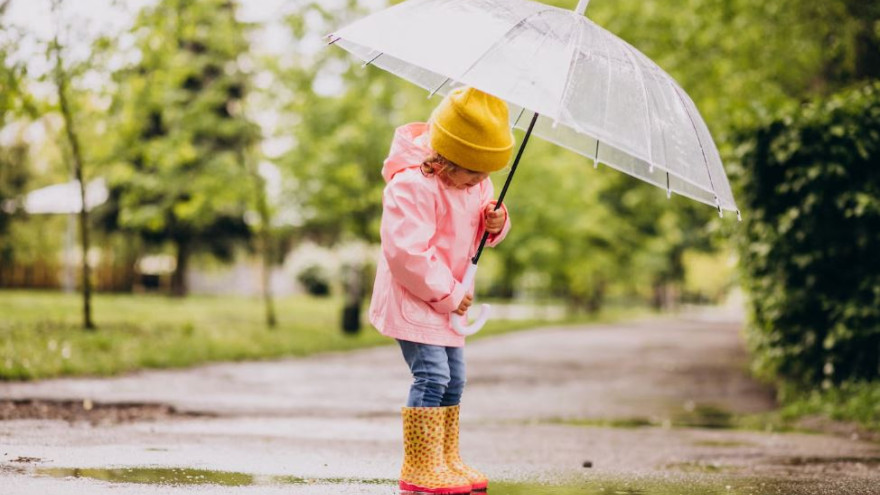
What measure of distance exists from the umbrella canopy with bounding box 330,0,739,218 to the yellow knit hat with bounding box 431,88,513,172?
0.52 feet

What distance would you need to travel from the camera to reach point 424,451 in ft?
13.5

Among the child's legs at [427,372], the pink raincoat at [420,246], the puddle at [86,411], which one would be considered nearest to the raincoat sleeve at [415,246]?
the pink raincoat at [420,246]

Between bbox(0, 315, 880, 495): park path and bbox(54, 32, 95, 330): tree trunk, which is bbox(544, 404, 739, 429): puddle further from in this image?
bbox(54, 32, 95, 330): tree trunk

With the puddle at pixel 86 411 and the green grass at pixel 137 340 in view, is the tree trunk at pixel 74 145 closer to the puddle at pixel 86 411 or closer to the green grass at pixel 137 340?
the green grass at pixel 137 340

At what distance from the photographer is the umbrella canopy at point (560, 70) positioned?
3969 millimetres

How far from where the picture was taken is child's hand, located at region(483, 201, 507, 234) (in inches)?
168

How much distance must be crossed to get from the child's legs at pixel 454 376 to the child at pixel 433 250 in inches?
0.5

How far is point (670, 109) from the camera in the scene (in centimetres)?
455

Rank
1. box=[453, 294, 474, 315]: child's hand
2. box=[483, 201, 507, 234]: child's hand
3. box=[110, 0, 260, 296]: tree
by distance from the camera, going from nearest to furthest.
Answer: box=[453, 294, 474, 315]: child's hand → box=[483, 201, 507, 234]: child's hand → box=[110, 0, 260, 296]: tree

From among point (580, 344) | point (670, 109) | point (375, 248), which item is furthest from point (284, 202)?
point (670, 109)

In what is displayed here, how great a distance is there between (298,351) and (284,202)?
→ 5.01 meters

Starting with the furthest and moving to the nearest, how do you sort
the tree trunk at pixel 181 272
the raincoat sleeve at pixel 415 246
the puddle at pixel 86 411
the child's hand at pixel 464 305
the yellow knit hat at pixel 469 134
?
the tree trunk at pixel 181 272 < the puddle at pixel 86 411 < the child's hand at pixel 464 305 < the yellow knit hat at pixel 469 134 < the raincoat sleeve at pixel 415 246

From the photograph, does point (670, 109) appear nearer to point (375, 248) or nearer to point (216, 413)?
point (216, 413)

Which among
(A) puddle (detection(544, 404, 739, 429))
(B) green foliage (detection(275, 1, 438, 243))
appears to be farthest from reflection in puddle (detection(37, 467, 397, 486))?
(B) green foliage (detection(275, 1, 438, 243))
